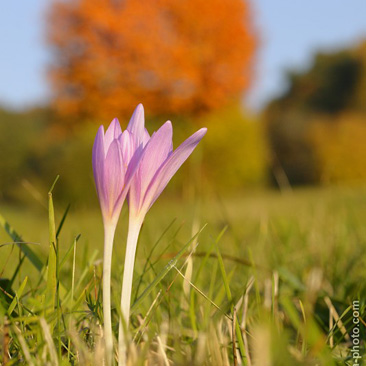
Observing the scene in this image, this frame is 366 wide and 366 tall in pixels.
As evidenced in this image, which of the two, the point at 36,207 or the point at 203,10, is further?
the point at 203,10

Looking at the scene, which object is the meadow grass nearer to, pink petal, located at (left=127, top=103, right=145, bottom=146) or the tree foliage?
pink petal, located at (left=127, top=103, right=145, bottom=146)

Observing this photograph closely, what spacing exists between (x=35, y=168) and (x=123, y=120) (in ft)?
12.6

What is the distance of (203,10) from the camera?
520 inches

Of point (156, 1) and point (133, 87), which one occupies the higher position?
point (156, 1)

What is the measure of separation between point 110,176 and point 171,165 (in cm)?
6

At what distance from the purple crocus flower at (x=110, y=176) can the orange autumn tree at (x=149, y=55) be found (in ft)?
40.7

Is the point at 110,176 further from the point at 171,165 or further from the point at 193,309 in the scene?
the point at 193,309

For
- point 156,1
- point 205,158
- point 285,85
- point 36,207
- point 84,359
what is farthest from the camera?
point 285,85

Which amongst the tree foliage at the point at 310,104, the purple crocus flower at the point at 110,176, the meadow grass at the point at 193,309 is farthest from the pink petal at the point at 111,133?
the tree foliage at the point at 310,104

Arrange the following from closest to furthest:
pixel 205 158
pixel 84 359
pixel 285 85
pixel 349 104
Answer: pixel 84 359
pixel 205 158
pixel 349 104
pixel 285 85

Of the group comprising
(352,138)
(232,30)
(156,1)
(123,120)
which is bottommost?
(352,138)

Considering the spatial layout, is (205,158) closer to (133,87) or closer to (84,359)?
(133,87)

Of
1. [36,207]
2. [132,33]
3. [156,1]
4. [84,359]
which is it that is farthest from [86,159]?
[84,359]

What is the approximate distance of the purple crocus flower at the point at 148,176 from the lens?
1.75ft
